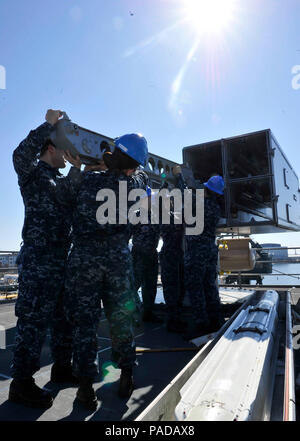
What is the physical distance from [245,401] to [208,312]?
258 cm

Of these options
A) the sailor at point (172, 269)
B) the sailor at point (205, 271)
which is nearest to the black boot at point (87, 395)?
the sailor at point (205, 271)

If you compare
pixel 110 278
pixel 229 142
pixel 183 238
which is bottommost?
pixel 110 278

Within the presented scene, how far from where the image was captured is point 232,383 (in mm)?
1501

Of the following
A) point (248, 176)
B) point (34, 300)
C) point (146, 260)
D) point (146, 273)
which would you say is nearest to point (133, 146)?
point (34, 300)

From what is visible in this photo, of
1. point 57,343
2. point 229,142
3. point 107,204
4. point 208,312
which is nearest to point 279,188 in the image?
point 229,142

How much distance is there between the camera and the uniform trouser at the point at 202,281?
3.60m

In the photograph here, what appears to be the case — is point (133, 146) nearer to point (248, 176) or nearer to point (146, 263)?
point (146, 263)

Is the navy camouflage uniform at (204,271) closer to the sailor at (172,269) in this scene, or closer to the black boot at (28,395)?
the sailor at (172,269)

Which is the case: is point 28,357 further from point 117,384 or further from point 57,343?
point 117,384

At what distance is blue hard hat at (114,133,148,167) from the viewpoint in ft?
7.20

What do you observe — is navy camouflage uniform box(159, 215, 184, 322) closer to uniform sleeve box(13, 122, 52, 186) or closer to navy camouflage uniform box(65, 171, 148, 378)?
navy camouflage uniform box(65, 171, 148, 378)

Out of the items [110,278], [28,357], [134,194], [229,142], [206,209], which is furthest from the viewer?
[229,142]

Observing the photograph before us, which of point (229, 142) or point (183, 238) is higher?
point (229, 142)

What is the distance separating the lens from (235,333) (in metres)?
2.37
